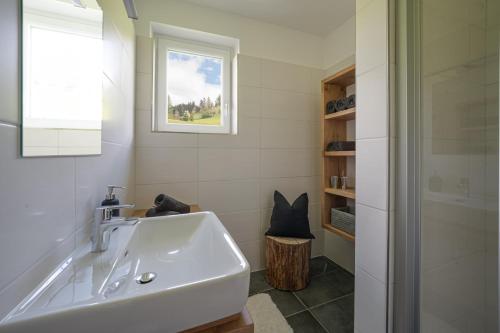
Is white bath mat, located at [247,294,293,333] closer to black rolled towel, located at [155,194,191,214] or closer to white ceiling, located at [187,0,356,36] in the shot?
black rolled towel, located at [155,194,191,214]

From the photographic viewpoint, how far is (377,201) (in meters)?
0.96

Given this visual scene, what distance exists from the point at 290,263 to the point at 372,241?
2.51ft

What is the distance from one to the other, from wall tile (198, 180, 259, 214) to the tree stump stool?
15.4 inches

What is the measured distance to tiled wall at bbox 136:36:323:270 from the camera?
60.5 inches

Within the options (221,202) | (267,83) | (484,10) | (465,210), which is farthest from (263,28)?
(465,210)

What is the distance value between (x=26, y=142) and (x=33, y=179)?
3.2 inches

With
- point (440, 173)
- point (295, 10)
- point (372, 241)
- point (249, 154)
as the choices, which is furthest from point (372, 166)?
point (295, 10)

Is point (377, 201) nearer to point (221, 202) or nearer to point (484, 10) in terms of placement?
point (484, 10)

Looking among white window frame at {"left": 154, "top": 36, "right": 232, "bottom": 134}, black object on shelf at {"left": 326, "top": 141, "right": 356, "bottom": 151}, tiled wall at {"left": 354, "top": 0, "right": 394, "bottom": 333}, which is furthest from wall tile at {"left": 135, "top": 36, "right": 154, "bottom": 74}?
black object on shelf at {"left": 326, "top": 141, "right": 356, "bottom": 151}

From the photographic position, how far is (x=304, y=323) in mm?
1302

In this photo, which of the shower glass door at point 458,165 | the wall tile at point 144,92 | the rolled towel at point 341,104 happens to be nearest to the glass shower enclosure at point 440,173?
the shower glass door at point 458,165

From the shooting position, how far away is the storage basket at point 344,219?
1606mm

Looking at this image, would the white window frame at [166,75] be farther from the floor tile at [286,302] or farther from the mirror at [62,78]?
the floor tile at [286,302]

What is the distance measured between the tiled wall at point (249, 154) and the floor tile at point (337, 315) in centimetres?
60
